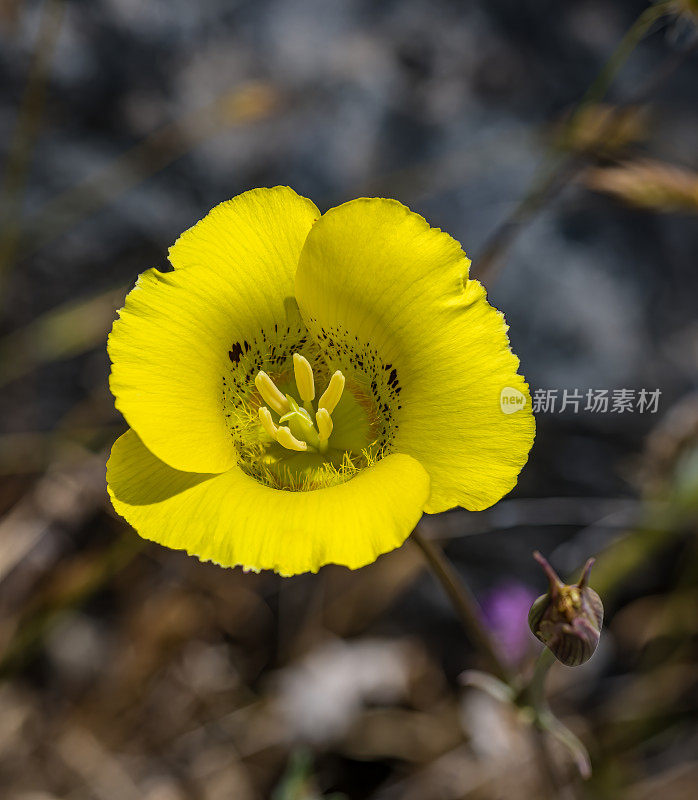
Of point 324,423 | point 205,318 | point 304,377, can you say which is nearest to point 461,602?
point 324,423

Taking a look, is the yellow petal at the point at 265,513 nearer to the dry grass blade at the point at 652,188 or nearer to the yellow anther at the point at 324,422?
the yellow anther at the point at 324,422

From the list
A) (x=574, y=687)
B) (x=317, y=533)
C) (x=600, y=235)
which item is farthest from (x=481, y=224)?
(x=317, y=533)

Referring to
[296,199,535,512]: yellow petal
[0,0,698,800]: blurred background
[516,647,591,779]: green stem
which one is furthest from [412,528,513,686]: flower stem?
[0,0,698,800]: blurred background

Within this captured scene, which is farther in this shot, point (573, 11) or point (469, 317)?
point (573, 11)

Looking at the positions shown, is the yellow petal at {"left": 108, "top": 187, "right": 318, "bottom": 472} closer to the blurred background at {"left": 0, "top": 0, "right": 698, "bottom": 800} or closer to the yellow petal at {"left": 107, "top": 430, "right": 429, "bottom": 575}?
the yellow petal at {"left": 107, "top": 430, "right": 429, "bottom": 575}

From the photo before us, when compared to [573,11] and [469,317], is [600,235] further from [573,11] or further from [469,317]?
[469,317]

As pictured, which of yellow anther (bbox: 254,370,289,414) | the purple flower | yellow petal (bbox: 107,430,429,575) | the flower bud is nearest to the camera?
yellow petal (bbox: 107,430,429,575)

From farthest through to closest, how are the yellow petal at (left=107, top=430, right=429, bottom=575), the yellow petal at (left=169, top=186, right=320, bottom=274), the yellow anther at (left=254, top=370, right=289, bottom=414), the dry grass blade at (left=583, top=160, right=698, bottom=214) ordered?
1. the dry grass blade at (left=583, top=160, right=698, bottom=214)
2. the yellow anther at (left=254, top=370, right=289, bottom=414)
3. the yellow petal at (left=169, top=186, right=320, bottom=274)
4. the yellow petal at (left=107, top=430, right=429, bottom=575)
